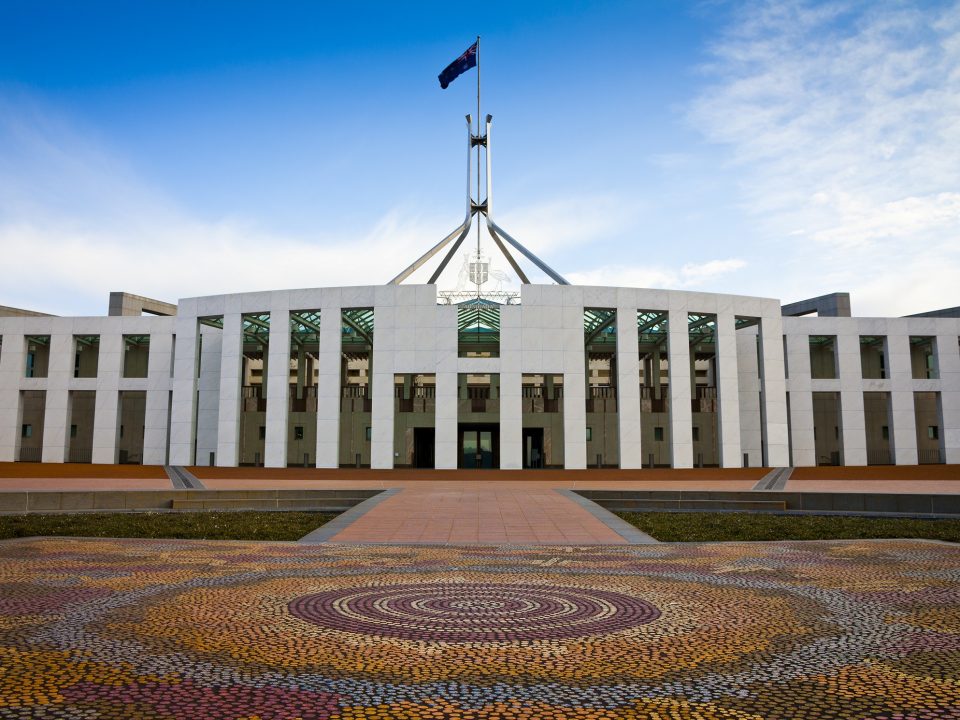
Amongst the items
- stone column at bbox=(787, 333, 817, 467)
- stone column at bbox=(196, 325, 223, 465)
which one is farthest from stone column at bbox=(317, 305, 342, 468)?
stone column at bbox=(787, 333, 817, 467)

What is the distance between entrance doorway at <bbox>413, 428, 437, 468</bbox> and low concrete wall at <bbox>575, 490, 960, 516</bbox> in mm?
30201

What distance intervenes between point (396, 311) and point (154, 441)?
18.6m

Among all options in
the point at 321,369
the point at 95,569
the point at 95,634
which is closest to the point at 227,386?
the point at 321,369

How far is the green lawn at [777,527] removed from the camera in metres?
14.4

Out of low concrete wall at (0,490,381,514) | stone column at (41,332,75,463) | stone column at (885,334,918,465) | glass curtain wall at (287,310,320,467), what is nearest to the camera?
low concrete wall at (0,490,381,514)

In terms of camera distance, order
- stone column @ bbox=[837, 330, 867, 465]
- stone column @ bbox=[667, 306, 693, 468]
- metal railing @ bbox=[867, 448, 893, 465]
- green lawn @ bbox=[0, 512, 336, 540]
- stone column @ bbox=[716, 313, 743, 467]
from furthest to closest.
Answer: metal railing @ bbox=[867, 448, 893, 465] → stone column @ bbox=[837, 330, 867, 465] → stone column @ bbox=[716, 313, 743, 467] → stone column @ bbox=[667, 306, 693, 468] → green lawn @ bbox=[0, 512, 336, 540]

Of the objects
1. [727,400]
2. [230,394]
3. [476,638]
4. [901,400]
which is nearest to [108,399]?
[230,394]

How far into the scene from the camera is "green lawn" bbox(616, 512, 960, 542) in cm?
1436

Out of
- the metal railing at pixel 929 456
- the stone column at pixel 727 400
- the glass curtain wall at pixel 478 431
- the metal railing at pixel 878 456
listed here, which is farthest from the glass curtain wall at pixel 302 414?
the metal railing at pixel 929 456

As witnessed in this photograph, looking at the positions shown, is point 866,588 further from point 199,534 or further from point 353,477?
point 353,477

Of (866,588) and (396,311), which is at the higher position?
(396,311)

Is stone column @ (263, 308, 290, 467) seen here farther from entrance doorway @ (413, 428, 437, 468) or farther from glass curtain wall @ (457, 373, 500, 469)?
entrance doorway @ (413, 428, 437, 468)

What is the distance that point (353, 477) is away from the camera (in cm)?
3406

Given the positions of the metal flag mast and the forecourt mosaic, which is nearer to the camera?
the forecourt mosaic
